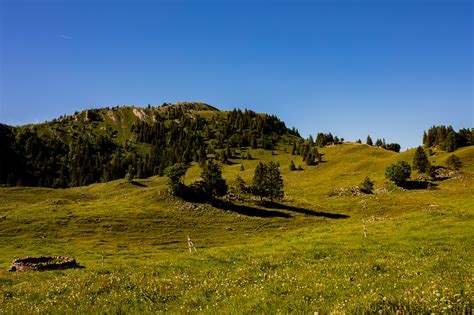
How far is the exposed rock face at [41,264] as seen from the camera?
3566 centimetres

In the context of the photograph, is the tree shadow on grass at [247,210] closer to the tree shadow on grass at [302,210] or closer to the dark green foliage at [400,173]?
the tree shadow on grass at [302,210]

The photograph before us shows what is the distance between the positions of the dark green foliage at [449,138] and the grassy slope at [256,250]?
8.05 metres

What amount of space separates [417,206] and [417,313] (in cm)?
9347

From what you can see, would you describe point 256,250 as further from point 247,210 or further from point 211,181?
point 211,181

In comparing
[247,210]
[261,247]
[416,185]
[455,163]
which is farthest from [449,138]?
[261,247]

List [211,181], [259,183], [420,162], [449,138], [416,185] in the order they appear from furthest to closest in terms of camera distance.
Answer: [449,138]
[420,162]
[416,185]
[259,183]
[211,181]

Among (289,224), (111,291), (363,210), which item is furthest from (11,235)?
(363,210)

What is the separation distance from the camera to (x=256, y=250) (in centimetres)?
3328

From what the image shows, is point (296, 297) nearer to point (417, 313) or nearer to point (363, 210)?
point (417, 313)

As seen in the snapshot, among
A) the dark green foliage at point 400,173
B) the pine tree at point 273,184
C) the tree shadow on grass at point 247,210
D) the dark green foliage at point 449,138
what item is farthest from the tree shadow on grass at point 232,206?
the dark green foliage at point 449,138

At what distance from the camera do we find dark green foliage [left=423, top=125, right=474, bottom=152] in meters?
155

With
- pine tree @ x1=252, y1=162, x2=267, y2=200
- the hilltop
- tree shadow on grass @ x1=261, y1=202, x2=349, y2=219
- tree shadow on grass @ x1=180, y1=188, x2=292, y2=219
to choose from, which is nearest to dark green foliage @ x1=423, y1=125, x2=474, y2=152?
the hilltop

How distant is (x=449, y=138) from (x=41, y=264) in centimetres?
16661

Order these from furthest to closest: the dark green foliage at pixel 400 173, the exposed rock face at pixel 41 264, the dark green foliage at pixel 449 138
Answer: the dark green foliage at pixel 449 138 < the dark green foliage at pixel 400 173 < the exposed rock face at pixel 41 264
